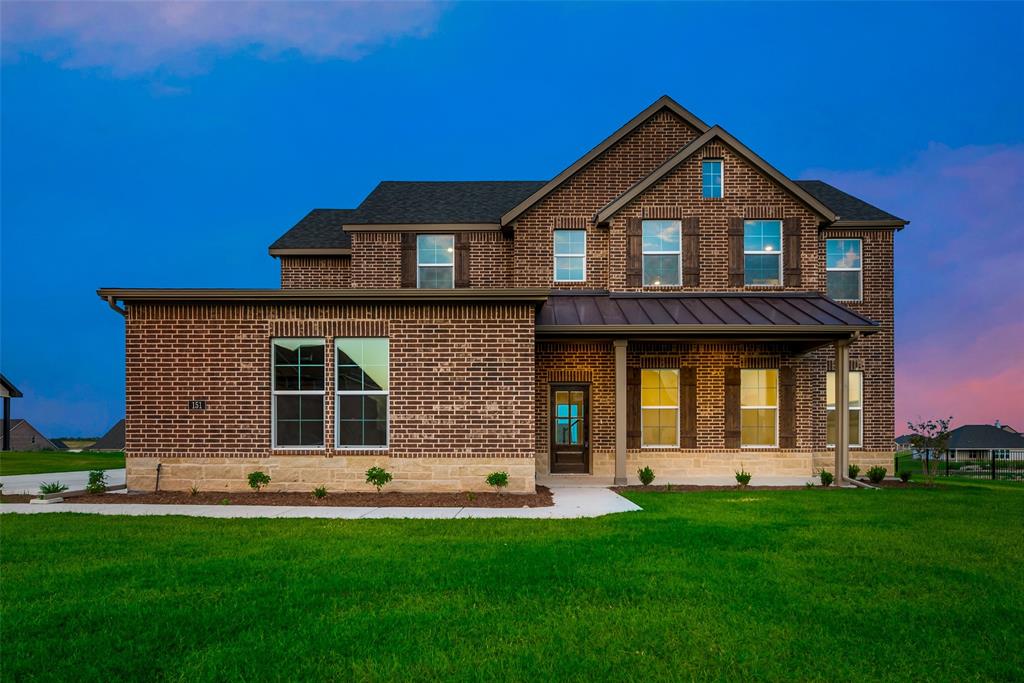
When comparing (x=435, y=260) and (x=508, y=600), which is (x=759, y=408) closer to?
(x=435, y=260)

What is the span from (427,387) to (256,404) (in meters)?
3.35

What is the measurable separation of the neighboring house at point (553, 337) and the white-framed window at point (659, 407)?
0.12 ft

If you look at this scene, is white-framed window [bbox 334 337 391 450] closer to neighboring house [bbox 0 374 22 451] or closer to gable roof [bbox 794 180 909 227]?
gable roof [bbox 794 180 909 227]

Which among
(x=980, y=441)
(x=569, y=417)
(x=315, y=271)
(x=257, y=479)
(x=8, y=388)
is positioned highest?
(x=315, y=271)

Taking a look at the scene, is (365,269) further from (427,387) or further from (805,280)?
(805,280)

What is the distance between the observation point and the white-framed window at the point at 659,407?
16000mm

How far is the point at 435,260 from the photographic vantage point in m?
17.6

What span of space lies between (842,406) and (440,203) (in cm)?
1260

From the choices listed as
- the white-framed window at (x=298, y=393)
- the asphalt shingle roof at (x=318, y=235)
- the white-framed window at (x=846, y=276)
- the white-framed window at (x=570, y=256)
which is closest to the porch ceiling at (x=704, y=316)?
→ the white-framed window at (x=570, y=256)

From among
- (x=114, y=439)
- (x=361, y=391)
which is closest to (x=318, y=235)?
(x=361, y=391)

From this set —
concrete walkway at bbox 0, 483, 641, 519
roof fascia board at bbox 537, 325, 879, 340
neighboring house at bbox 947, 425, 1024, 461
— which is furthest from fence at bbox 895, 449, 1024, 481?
concrete walkway at bbox 0, 483, 641, 519

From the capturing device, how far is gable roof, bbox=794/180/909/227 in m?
17.0

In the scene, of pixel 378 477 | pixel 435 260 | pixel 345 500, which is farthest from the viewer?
pixel 435 260

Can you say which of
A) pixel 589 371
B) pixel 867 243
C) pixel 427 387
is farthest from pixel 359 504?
pixel 867 243
